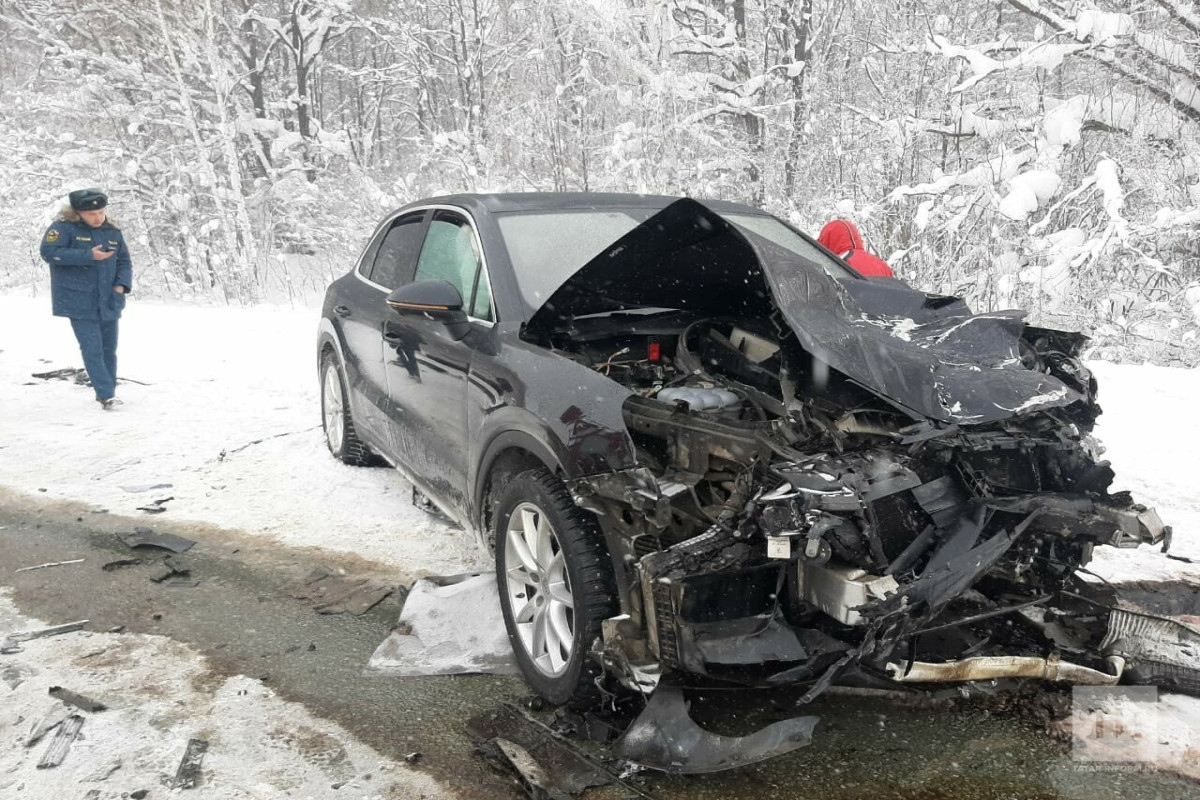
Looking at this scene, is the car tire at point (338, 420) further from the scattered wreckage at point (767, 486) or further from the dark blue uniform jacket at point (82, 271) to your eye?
the dark blue uniform jacket at point (82, 271)

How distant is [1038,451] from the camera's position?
266 cm

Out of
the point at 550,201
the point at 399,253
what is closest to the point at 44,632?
the point at 399,253

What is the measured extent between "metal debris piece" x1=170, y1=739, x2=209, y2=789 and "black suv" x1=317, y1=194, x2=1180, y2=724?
3.59ft

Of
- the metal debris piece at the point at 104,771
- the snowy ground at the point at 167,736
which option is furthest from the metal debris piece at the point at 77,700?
the metal debris piece at the point at 104,771

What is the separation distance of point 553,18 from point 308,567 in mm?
13607

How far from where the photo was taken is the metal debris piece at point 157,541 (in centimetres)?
456

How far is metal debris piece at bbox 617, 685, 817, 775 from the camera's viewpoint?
2.33 m

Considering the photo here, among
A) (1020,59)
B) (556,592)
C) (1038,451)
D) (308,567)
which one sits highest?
(1020,59)

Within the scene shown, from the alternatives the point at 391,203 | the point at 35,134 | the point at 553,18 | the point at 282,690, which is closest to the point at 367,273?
the point at 282,690

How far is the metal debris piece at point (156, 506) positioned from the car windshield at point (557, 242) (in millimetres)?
3002

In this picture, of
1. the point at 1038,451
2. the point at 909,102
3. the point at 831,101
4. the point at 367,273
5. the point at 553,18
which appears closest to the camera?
the point at 1038,451

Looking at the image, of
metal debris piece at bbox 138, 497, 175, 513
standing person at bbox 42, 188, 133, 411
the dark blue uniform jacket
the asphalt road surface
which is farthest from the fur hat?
the asphalt road surface

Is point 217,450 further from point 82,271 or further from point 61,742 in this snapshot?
point 61,742

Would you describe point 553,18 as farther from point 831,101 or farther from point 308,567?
point 308,567
